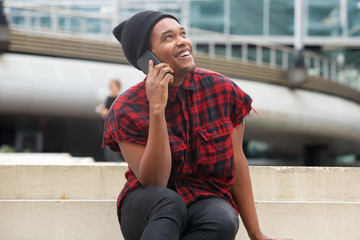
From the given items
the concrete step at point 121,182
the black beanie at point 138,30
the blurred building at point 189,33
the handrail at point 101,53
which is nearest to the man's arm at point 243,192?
the black beanie at point 138,30

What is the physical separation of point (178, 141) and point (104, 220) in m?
1.28

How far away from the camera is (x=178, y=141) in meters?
2.03

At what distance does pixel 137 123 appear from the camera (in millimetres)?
2025

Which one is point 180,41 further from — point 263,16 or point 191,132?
point 263,16

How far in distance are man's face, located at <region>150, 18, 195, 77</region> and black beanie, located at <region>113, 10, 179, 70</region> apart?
24 mm

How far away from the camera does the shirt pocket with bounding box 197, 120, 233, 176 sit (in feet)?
6.66

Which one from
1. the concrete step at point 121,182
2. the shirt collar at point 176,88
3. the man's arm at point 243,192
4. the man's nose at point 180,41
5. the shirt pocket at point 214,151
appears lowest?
the concrete step at point 121,182

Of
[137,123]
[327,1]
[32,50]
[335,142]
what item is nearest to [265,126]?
[335,142]

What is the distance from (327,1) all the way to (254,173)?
23.6m

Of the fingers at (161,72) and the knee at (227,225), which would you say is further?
the fingers at (161,72)

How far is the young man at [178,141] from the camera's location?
6.29 feet

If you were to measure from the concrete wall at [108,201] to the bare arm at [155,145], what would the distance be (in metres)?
1.22

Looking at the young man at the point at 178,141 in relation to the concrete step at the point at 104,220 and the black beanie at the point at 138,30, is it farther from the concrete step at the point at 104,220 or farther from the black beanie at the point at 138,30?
the concrete step at the point at 104,220

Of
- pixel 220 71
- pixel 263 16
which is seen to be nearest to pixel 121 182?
pixel 220 71
